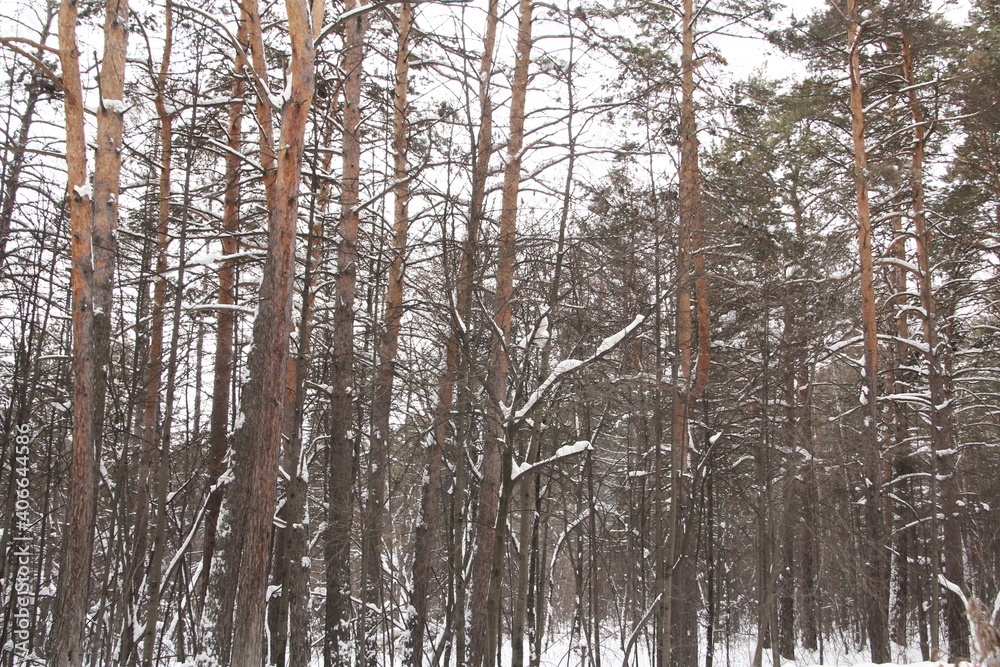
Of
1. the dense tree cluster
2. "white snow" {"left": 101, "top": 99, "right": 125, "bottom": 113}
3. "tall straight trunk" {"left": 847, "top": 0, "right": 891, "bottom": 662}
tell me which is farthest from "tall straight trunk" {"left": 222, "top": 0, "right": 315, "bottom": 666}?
"tall straight trunk" {"left": 847, "top": 0, "right": 891, "bottom": 662}

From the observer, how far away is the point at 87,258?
7.32 m

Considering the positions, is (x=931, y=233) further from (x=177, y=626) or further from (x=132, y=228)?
(x=177, y=626)

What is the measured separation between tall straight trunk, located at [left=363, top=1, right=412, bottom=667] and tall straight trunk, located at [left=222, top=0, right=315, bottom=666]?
153cm

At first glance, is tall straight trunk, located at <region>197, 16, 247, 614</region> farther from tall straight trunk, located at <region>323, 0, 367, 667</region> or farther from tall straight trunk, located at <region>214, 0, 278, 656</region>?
tall straight trunk, located at <region>323, 0, 367, 667</region>

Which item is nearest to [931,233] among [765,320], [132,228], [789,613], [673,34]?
[765,320]

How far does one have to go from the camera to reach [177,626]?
1045cm

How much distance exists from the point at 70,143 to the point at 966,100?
13586 millimetres

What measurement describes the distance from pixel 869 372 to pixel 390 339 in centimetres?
745

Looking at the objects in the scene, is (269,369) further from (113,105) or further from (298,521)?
(113,105)

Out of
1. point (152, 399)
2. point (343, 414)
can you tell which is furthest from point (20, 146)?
point (343, 414)

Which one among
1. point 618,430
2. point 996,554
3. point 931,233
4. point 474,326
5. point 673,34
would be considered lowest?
point 996,554

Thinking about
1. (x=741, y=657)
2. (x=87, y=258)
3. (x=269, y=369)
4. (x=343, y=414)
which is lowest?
(x=741, y=657)

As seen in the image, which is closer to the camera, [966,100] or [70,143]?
[70,143]

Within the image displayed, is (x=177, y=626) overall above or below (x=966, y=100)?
below
